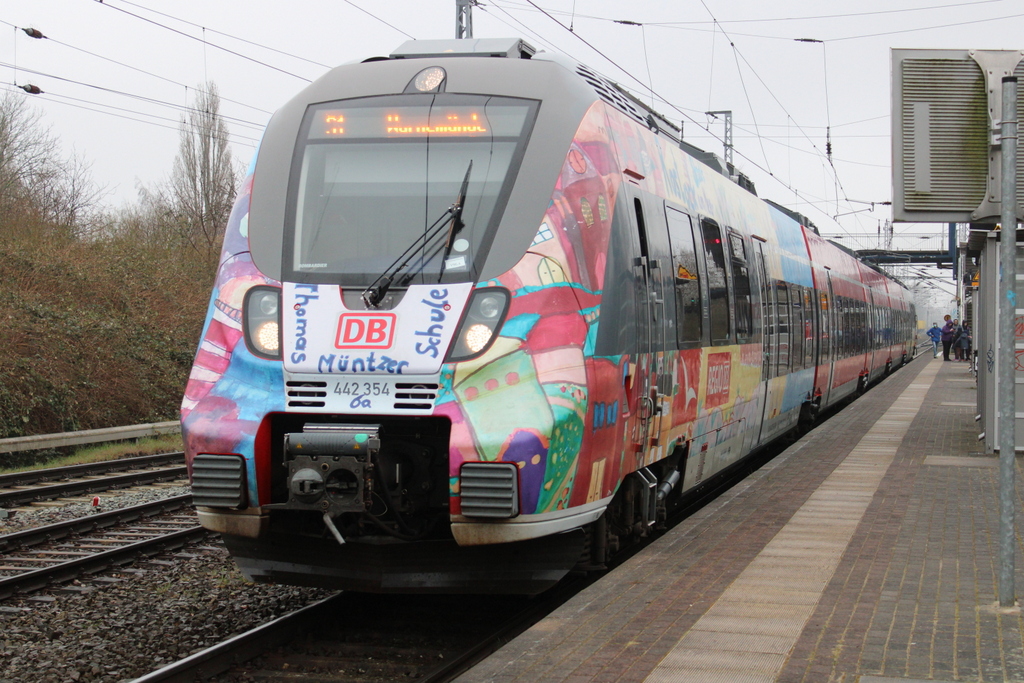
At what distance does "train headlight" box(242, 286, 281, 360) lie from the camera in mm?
6121

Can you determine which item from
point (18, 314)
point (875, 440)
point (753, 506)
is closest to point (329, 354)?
point (753, 506)

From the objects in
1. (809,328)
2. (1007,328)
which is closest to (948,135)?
(1007,328)

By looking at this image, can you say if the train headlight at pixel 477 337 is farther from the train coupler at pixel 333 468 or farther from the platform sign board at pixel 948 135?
the platform sign board at pixel 948 135

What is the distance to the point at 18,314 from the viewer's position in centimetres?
1848

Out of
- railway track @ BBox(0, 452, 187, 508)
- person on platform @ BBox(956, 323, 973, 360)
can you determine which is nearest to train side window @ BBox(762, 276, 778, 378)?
railway track @ BBox(0, 452, 187, 508)

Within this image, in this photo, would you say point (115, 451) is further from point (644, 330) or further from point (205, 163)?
point (205, 163)

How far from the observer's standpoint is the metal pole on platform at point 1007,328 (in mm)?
5465

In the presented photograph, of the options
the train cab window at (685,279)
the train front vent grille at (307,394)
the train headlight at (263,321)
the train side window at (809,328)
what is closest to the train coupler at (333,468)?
the train front vent grille at (307,394)

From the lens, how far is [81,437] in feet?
58.3

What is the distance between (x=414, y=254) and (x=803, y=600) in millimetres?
2873

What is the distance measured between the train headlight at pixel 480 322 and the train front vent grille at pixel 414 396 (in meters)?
0.20

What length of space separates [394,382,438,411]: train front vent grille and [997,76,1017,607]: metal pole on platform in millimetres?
2891

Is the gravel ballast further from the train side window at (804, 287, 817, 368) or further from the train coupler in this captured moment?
the train side window at (804, 287, 817, 368)

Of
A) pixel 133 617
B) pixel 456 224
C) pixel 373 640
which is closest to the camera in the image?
pixel 456 224
